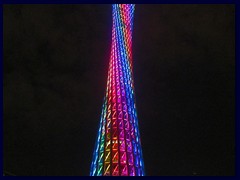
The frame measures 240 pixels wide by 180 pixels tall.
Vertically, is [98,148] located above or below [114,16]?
below

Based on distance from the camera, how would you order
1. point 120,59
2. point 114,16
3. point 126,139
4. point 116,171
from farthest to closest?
point 114,16 → point 120,59 → point 126,139 → point 116,171

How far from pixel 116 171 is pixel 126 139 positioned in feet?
6.79

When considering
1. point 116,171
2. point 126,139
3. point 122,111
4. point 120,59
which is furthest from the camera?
point 120,59

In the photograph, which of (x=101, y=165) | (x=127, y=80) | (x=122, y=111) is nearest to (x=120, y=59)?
(x=127, y=80)

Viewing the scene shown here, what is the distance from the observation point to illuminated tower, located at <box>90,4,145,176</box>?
18578 millimetres

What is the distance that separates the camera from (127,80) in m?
22.4

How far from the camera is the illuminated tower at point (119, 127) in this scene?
18.6 m

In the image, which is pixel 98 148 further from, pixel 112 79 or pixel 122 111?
pixel 112 79

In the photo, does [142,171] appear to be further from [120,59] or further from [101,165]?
[120,59]

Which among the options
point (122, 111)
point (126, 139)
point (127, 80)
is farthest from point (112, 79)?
point (126, 139)

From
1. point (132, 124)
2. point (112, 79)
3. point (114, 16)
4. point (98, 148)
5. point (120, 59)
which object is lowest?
point (98, 148)

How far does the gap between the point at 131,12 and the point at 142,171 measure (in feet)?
46.2

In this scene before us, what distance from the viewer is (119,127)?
20.1 meters

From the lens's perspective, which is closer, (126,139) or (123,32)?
(126,139)
